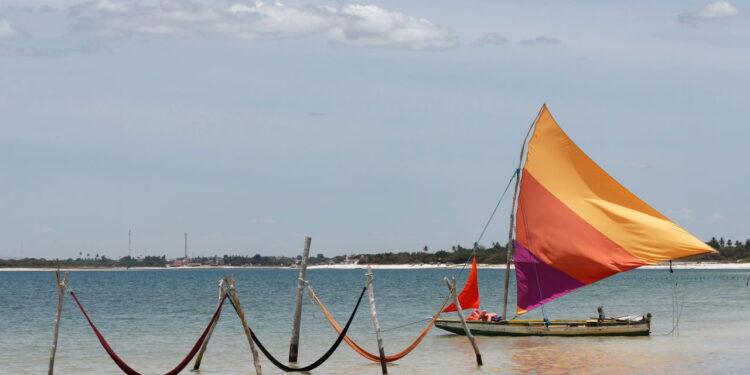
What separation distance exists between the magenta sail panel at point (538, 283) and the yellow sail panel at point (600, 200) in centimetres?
255

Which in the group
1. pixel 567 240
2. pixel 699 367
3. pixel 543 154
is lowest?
pixel 699 367

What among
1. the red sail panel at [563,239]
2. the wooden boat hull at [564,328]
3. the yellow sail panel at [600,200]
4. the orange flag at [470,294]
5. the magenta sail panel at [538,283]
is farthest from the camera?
the magenta sail panel at [538,283]

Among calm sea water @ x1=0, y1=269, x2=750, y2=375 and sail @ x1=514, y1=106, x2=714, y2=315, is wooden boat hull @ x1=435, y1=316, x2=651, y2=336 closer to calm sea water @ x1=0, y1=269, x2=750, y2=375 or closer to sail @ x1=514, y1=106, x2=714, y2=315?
calm sea water @ x1=0, y1=269, x2=750, y2=375

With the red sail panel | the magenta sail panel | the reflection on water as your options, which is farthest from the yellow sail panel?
the reflection on water

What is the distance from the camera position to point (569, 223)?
43.5 metres

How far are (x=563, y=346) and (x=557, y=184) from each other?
6.94m

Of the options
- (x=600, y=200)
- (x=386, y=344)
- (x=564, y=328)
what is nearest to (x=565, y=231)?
(x=600, y=200)

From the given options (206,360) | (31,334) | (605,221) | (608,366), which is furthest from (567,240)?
(31,334)

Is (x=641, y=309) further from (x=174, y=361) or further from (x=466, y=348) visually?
(x=174, y=361)

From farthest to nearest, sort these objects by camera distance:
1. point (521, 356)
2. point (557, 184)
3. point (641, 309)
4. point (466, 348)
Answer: point (641, 309)
point (557, 184)
point (466, 348)
point (521, 356)

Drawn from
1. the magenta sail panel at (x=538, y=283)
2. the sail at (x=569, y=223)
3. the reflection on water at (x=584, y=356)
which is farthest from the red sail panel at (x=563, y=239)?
the reflection on water at (x=584, y=356)

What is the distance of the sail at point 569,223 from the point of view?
4200cm

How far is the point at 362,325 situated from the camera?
5641cm

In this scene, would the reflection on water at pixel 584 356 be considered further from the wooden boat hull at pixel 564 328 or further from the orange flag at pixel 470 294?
the orange flag at pixel 470 294
